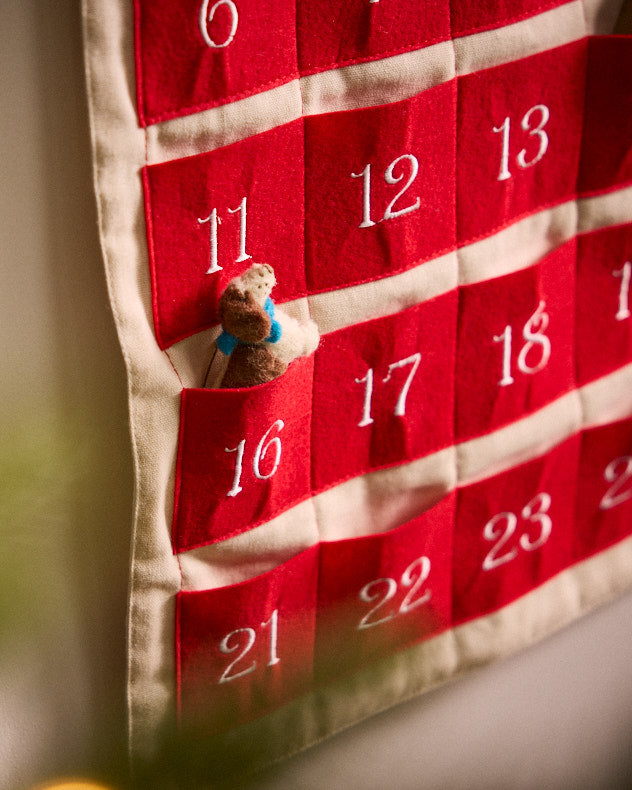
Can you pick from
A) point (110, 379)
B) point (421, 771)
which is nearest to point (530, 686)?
point (421, 771)

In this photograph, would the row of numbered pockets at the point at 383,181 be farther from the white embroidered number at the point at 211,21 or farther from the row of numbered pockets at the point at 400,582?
the row of numbered pockets at the point at 400,582

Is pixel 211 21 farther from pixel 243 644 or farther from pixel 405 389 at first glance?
pixel 243 644

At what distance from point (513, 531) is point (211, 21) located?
82 centimetres

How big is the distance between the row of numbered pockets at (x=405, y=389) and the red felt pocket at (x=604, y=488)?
0.38ft

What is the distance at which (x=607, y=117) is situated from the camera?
1.03 m

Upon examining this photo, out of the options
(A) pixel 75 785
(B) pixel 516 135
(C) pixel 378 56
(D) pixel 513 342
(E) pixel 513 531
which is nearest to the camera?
(A) pixel 75 785

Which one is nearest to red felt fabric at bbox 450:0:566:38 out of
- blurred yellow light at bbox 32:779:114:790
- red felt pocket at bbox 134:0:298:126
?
red felt pocket at bbox 134:0:298:126

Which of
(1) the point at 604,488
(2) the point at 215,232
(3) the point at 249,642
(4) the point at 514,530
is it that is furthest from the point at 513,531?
(2) the point at 215,232

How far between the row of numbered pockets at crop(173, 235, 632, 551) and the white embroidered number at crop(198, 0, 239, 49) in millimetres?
328

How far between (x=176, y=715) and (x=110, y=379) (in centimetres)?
41

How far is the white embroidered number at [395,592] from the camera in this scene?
107 cm

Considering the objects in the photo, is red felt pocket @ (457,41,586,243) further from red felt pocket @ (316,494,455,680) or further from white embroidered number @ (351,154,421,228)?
red felt pocket @ (316,494,455,680)

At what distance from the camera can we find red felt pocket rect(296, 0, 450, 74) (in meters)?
0.79

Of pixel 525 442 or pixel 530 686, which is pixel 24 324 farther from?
pixel 530 686
